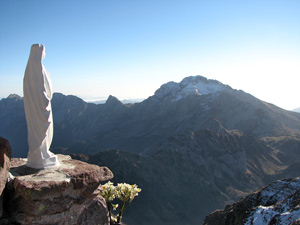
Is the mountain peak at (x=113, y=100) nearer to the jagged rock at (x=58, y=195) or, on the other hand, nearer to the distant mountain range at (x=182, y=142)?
the distant mountain range at (x=182, y=142)

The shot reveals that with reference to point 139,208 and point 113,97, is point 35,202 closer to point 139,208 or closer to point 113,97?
point 139,208

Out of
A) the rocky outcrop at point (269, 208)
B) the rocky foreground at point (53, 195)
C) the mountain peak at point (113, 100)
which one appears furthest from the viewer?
the mountain peak at point (113, 100)

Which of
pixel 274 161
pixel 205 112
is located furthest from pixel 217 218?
pixel 205 112

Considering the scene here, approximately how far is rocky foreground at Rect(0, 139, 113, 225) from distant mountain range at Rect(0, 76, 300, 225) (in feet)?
123

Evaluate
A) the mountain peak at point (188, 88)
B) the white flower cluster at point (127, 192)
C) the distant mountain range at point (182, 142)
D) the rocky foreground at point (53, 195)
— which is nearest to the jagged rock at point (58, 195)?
the rocky foreground at point (53, 195)

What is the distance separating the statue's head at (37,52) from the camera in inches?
264

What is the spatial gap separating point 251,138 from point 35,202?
85.0 meters

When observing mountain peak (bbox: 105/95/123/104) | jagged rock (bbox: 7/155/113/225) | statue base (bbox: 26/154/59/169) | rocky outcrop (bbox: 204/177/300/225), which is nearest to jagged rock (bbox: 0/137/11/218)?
jagged rock (bbox: 7/155/113/225)

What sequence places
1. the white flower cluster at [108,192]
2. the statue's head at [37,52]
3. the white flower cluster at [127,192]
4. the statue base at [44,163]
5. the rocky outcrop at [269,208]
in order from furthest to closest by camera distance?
the rocky outcrop at [269,208] → the statue's head at [37,52] → the statue base at [44,163] → the white flower cluster at [108,192] → the white flower cluster at [127,192]

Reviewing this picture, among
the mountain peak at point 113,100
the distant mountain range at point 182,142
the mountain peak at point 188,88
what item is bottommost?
the distant mountain range at point 182,142

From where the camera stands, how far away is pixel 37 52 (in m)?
6.75

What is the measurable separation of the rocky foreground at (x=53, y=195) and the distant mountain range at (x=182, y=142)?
37.5 meters

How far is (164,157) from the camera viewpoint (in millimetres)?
60344

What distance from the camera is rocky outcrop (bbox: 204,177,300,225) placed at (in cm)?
902
